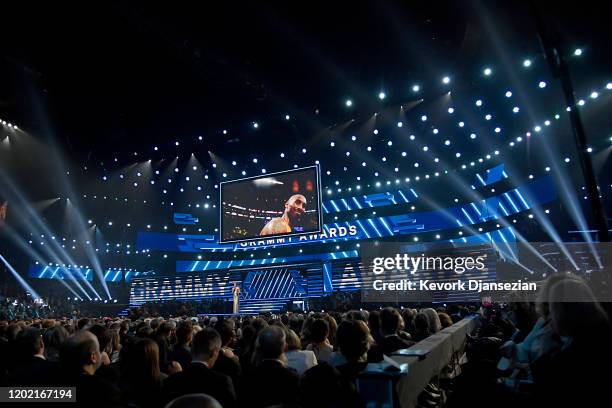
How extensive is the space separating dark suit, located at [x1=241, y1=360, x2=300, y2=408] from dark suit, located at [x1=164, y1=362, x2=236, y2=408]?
17 cm

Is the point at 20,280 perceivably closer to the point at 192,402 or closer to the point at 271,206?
the point at 271,206

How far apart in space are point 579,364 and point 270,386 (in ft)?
6.49

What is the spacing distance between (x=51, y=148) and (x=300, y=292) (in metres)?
17.3

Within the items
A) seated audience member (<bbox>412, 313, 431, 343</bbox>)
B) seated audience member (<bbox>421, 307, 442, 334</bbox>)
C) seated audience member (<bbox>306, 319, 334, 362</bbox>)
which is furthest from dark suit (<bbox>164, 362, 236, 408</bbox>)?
seated audience member (<bbox>421, 307, 442, 334</bbox>)

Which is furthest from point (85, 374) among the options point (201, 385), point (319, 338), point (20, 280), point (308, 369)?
point (20, 280)

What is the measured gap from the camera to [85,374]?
274cm

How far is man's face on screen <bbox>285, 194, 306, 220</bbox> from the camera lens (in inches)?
730

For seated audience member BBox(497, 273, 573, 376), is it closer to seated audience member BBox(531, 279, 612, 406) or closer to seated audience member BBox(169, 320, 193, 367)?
seated audience member BBox(531, 279, 612, 406)

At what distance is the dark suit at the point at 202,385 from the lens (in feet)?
8.85

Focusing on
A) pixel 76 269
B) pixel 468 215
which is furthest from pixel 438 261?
pixel 76 269

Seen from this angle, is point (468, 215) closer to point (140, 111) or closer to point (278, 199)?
point (278, 199)

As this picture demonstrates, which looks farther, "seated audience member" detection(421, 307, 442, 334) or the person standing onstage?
the person standing onstage

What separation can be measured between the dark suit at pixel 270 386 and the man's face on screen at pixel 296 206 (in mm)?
15549

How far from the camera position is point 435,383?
4.76 metres
